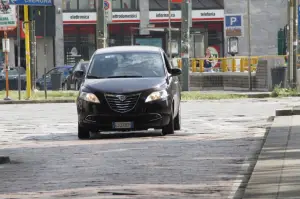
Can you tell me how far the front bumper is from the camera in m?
20.0

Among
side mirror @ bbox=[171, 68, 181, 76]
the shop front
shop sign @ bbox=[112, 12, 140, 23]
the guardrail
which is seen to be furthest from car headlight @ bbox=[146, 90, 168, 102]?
shop sign @ bbox=[112, 12, 140, 23]

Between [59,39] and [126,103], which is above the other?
[59,39]

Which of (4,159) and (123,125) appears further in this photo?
(123,125)

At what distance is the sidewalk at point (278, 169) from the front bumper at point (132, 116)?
89.5 inches

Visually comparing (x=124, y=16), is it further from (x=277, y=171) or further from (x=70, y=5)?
(x=277, y=171)

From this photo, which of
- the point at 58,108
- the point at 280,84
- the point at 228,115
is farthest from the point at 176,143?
the point at 280,84

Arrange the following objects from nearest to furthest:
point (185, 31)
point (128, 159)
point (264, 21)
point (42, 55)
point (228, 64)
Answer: point (128, 159)
point (185, 31)
point (228, 64)
point (42, 55)
point (264, 21)

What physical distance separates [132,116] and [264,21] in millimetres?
50243

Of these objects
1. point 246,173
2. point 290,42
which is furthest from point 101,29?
point 246,173

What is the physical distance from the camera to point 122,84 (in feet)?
A: 66.3

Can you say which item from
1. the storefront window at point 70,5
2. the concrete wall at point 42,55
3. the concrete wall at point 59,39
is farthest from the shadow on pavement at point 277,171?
the storefront window at point 70,5

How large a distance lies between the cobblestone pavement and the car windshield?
1129 mm

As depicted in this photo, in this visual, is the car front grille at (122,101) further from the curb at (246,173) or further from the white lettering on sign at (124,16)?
the white lettering on sign at (124,16)

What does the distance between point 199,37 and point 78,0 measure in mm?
7690
